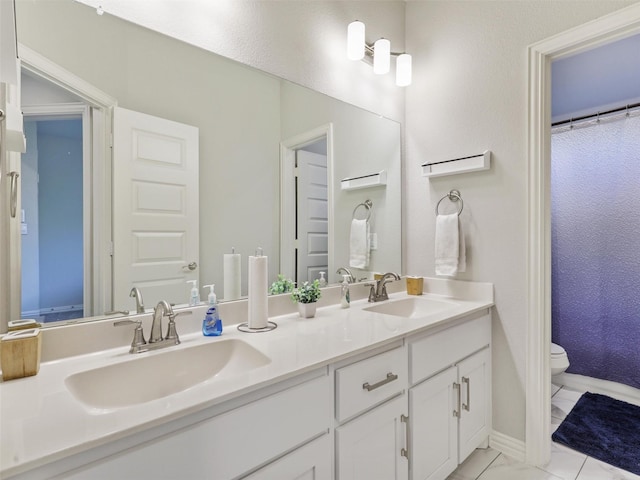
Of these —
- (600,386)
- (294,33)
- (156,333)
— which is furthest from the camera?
(600,386)

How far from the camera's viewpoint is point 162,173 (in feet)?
4.08

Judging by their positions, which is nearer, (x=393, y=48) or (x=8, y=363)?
(x=8, y=363)

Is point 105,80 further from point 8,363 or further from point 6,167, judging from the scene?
point 8,363

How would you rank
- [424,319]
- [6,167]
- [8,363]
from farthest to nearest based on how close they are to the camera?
[424,319] < [6,167] < [8,363]

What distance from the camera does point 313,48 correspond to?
172 cm

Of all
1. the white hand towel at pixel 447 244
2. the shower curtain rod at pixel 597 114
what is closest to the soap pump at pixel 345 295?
the white hand towel at pixel 447 244

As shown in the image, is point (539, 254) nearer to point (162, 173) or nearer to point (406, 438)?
point (406, 438)

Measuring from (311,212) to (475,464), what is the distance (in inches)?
58.5

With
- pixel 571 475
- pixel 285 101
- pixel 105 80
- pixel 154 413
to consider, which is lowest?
pixel 571 475

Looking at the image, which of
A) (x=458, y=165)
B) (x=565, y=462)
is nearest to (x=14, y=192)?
(x=458, y=165)

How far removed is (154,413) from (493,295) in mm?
1677

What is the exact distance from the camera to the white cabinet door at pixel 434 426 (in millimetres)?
1312

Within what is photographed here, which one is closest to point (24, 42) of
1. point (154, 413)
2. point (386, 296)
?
point (154, 413)

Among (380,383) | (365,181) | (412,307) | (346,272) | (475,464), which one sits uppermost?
(365,181)
